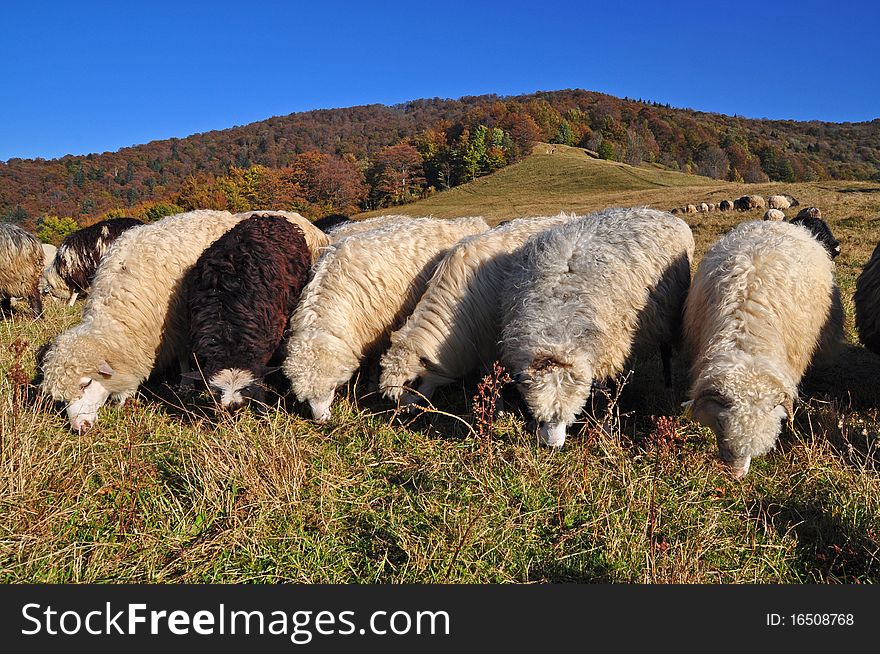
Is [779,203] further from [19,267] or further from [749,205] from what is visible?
[19,267]

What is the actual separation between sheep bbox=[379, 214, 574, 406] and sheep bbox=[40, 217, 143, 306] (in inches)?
368

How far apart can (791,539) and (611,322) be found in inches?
94.0

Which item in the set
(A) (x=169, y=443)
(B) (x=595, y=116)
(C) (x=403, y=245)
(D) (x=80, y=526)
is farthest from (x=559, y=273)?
(B) (x=595, y=116)

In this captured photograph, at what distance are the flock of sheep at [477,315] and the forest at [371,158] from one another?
66664 millimetres

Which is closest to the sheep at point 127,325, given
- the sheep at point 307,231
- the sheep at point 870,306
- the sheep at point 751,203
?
the sheep at point 307,231

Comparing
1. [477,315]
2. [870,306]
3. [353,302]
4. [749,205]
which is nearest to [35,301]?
[353,302]

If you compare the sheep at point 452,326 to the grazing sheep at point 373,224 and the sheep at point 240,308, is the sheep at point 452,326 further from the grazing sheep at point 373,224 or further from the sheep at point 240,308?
the grazing sheep at point 373,224

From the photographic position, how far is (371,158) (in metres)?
97.1

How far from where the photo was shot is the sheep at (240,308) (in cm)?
546

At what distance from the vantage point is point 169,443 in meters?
4.87

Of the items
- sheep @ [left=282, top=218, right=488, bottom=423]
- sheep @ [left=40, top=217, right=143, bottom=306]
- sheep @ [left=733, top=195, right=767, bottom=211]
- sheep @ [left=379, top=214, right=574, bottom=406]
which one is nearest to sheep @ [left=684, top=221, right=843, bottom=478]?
sheep @ [left=379, top=214, right=574, bottom=406]

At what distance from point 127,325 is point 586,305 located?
5.46 m

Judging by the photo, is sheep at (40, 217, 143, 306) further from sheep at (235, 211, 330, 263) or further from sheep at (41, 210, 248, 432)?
sheep at (41, 210, 248, 432)

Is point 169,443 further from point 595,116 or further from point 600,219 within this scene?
point 595,116
